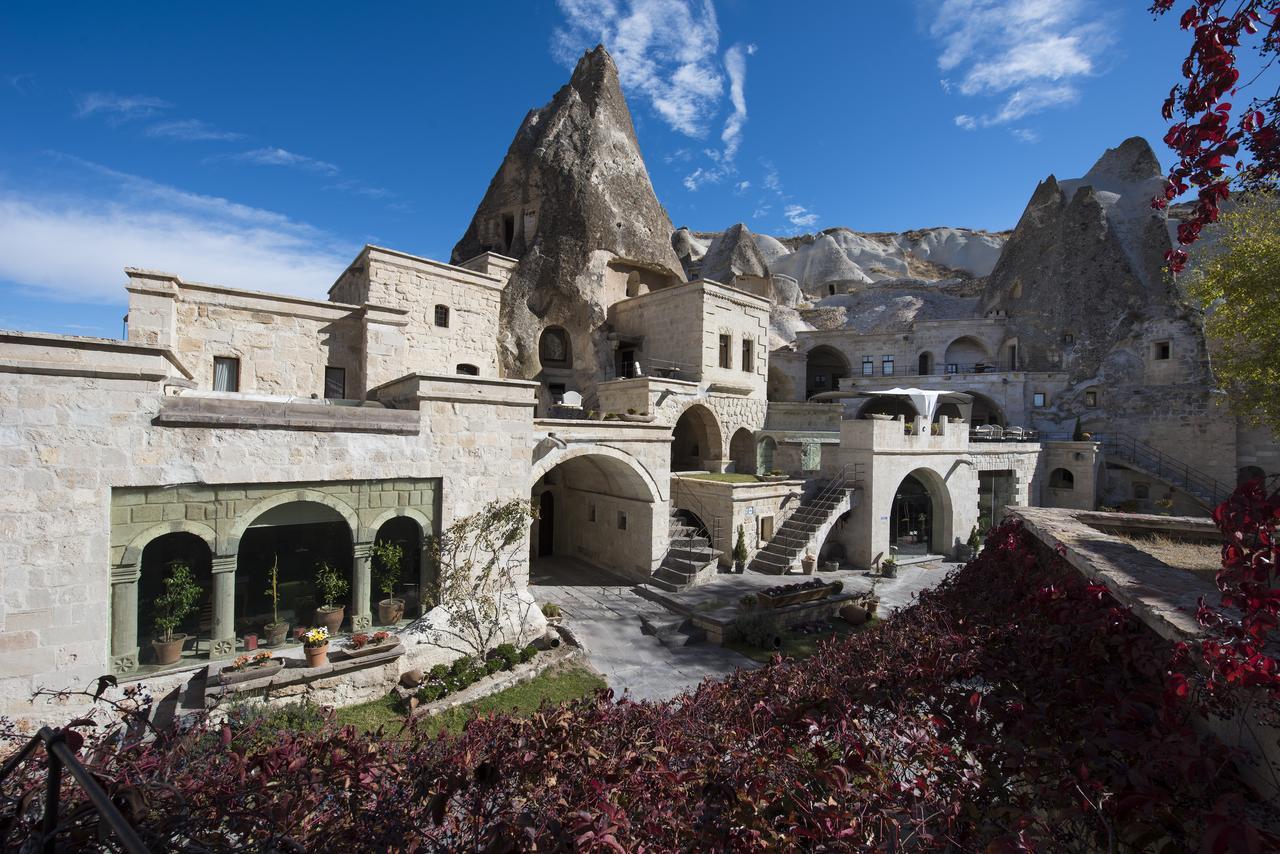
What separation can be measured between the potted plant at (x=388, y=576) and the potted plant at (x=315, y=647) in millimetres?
1314

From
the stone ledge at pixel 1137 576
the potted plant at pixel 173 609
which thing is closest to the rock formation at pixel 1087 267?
the stone ledge at pixel 1137 576

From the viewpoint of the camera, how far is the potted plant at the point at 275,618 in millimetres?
9914

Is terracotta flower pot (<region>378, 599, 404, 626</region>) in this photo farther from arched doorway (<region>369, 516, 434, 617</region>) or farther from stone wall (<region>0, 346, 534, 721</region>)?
stone wall (<region>0, 346, 534, 721</region>)

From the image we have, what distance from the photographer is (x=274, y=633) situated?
9914mm

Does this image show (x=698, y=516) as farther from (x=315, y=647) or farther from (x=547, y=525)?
(x=315, y=647)

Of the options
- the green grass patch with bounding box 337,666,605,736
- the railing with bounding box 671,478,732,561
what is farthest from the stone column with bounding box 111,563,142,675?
the railing with bounding box 671,478,732,561

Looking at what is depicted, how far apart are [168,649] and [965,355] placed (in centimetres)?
4438

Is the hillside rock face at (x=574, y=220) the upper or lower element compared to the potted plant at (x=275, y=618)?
upper

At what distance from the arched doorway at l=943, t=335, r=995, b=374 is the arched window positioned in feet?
88.2

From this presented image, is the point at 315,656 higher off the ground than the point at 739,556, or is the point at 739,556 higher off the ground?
the point at 315,656

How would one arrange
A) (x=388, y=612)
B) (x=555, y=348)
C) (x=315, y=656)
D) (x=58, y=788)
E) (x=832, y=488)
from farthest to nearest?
1. (x=555, y=348)
2. (x=832, y=488)
3. (x=388, y=612)
4. (x=315, y=656)
5. (x=58, y=788)

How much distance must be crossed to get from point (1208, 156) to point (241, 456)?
458 inches

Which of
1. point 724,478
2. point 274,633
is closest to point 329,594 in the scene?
point 274,633

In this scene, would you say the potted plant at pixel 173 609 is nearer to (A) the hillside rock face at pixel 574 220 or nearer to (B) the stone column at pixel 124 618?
(B) the stone column at pixel 124 618
